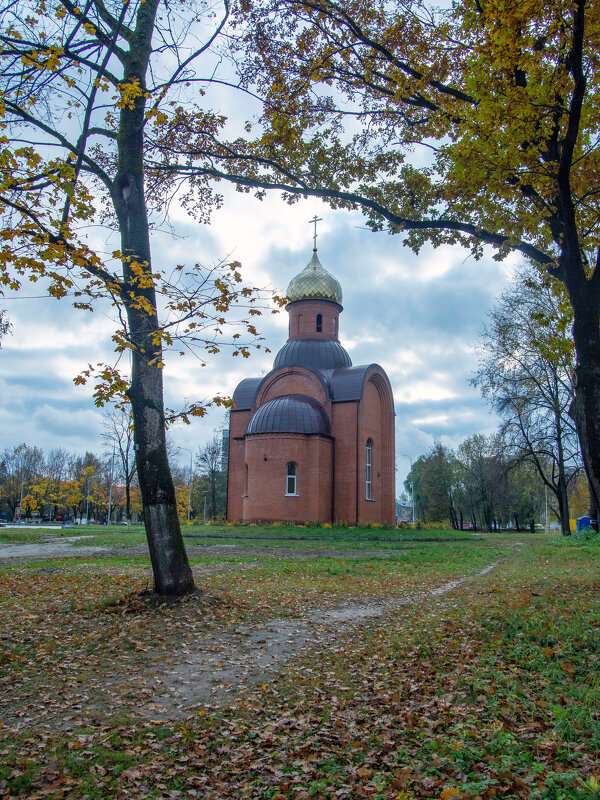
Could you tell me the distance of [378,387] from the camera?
117 feet

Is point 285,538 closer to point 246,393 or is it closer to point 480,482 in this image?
point 246,393

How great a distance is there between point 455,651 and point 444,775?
269 cm

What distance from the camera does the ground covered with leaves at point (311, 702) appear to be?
362 cm

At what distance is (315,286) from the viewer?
36719 mm

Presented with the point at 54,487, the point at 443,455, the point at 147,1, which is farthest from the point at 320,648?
the point at 54,487

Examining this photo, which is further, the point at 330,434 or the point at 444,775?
the point at 330,434

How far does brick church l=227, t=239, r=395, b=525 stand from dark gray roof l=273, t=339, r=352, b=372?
0.06m

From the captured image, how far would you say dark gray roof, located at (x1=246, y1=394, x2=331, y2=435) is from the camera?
30609 mm

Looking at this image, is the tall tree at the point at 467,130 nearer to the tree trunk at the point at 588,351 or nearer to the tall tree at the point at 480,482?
the tree trunk at the point at 588,351

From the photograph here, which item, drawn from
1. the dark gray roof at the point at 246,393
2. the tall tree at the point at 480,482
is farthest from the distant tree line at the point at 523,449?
the dark gray roof at the point at 246,393

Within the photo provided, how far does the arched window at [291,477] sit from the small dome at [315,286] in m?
11.5

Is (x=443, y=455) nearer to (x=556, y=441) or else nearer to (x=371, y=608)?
(x=556, y=441)

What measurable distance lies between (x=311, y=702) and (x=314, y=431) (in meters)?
26.0

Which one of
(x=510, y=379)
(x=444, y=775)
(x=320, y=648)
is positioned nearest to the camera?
(x=444, y=775)
